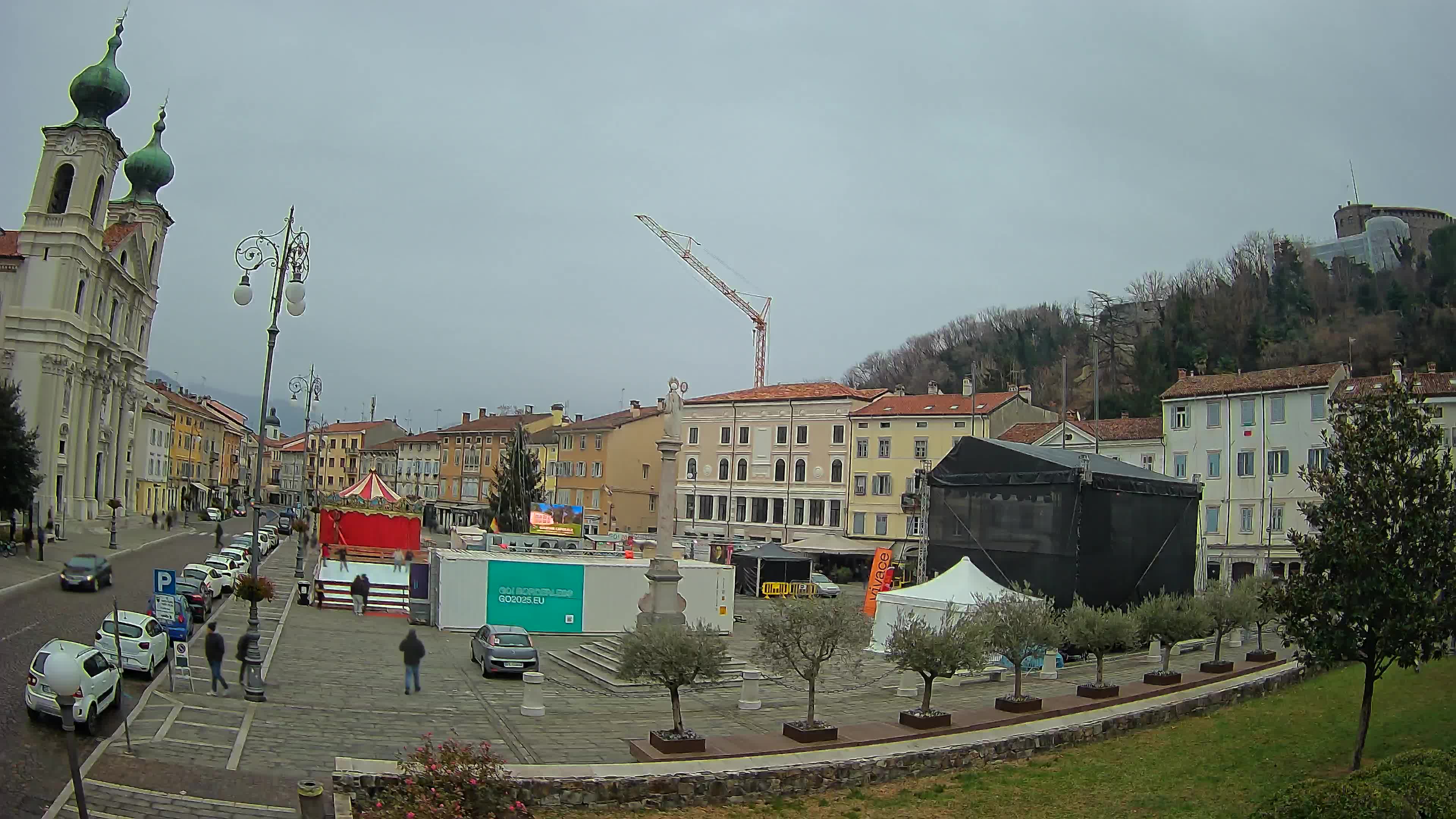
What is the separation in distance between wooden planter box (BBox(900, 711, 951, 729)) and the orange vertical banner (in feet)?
64.3

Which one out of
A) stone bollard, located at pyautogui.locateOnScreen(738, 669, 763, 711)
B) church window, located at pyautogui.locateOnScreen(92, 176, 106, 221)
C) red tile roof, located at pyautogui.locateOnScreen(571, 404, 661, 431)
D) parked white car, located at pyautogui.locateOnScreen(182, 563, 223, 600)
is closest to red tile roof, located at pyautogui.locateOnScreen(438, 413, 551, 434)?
red tile roof, located at pyautogui.locateOnScreen(571, 404, 661, 431)

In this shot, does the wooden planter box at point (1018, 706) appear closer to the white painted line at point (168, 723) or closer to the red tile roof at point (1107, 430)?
the white painted line at point (168, 723)

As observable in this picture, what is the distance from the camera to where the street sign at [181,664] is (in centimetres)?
1958

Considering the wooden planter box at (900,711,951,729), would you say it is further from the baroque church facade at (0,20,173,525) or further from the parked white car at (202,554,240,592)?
the baroque church facade at (0,20,173,525)

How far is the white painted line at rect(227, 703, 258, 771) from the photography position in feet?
46.2

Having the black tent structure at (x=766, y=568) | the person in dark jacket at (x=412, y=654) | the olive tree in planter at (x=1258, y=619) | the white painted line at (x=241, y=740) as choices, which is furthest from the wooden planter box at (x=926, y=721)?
the black tent structure at (x=766, y=568)

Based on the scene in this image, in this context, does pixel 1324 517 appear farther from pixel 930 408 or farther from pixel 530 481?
pixel 530 481

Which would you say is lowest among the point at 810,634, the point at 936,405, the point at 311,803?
the point at 311,803

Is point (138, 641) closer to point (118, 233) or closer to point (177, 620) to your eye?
point (177, 620)

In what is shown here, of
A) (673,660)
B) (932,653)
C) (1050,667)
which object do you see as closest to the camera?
(673,660)

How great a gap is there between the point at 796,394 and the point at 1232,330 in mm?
42737

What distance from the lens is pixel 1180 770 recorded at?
15.5 metres

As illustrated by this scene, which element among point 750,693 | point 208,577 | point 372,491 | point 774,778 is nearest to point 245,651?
point 750,693

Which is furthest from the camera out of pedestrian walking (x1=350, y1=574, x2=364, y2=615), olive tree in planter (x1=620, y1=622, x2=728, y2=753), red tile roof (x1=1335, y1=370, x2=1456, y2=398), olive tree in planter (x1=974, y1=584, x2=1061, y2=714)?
red tile roof (x1=1335, y1=370, x2=1456, y2=398)
